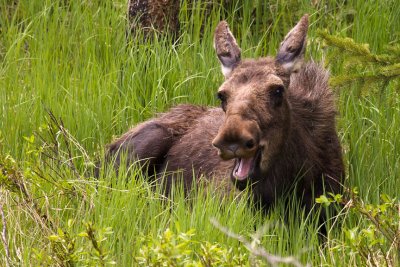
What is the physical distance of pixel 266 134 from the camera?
6.67 m

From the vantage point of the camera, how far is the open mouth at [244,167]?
6605mm

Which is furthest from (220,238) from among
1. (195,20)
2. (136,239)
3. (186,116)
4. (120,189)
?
(195,20)

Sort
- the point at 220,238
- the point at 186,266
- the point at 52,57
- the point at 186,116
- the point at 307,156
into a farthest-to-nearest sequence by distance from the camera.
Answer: the point at 52,57
the point at 186,116
the point at 307,156
the point at 220,238
the point at 186,266

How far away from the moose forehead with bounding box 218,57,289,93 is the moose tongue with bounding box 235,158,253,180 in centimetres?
46

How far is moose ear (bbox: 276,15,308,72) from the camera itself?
7.07 meters

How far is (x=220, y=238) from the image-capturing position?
5.95 meters

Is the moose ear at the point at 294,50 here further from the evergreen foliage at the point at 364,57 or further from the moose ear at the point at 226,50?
the evergreen foliage at the point at 364,57

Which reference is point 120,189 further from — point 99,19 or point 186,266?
point 99,19

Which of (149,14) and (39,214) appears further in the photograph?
(149,14)

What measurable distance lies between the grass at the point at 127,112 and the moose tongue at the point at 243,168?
189 mm

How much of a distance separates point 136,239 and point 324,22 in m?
4.25

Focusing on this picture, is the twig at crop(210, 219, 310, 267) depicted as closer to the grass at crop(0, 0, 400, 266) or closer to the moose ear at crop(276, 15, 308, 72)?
the grass at crop(0, 0, 400, 266)

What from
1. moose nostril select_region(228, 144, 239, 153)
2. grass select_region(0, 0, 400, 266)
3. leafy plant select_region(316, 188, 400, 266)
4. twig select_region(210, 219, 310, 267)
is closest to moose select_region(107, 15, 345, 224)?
moose nostril select_region(228, 144, 239, 153)

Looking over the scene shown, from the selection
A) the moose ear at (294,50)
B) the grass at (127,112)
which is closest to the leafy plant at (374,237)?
the grass at (127,112)
